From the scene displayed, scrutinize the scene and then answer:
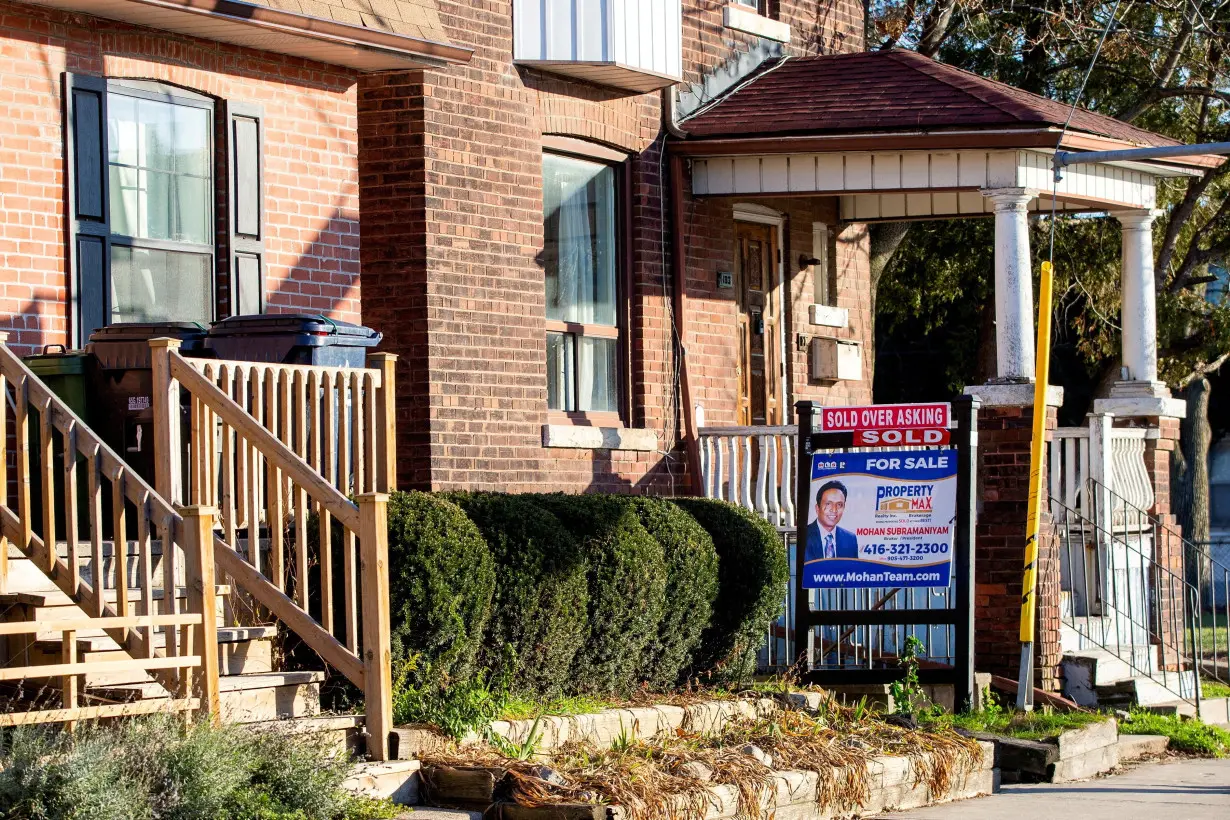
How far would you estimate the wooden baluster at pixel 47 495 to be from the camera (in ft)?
27.1

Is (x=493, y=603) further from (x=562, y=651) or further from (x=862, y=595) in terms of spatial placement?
(x=862, y=595)

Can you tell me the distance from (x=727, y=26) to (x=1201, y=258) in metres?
9.54

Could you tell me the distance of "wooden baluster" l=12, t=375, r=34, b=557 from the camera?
8.42m

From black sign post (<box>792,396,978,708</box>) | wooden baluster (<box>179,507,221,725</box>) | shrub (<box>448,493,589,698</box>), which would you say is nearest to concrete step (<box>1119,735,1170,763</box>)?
black sign post (<box>792,396,978,708</box>)

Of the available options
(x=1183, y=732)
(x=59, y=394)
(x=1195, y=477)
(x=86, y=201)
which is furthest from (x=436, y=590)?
(x=1195, y=477)

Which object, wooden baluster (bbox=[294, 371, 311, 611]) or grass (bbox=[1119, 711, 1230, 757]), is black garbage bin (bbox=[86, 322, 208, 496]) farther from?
grass (bbox=[1119, 711, 1230, 757])

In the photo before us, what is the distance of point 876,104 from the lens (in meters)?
14.8

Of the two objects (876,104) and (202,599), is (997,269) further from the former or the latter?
(202,599)

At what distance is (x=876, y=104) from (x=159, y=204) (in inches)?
245

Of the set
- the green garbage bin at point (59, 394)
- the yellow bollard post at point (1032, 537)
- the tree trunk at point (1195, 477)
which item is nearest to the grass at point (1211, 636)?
the tree trunk at point (1195, 477)

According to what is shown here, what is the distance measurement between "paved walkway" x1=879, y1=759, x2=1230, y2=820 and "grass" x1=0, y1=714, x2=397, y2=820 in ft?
11.4

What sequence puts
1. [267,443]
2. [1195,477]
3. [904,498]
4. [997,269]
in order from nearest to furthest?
1. [267,443]
2. [904,498]
3. [997,269]
4. [1195,477]

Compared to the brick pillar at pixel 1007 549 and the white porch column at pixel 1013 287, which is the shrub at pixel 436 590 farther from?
the white porch column at pixel 1013 287

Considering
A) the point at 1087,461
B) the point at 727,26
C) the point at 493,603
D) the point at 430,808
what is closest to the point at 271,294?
the point at 493,603
